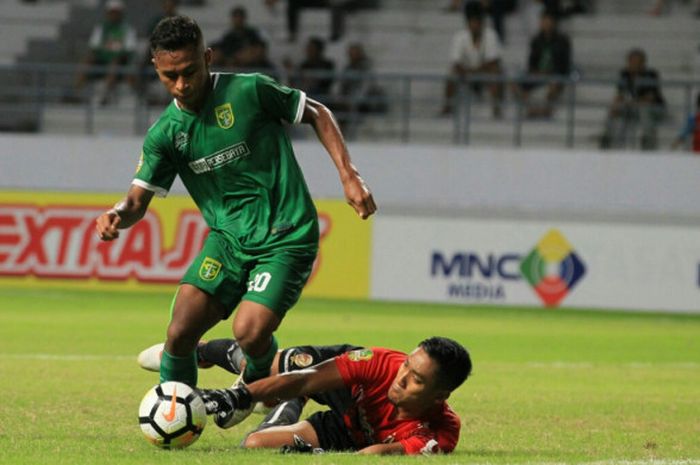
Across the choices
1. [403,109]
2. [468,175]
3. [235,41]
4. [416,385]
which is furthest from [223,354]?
[235,41]

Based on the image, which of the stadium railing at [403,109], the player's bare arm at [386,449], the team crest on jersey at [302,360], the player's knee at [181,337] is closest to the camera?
the player's bare arm at [386,449]

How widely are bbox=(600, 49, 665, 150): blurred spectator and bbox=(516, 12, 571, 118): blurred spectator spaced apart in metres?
0.97

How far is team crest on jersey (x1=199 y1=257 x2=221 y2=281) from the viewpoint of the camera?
830 cm

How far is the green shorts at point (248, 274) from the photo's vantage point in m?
8.17

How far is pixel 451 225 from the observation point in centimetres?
2059

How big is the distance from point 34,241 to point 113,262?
111cm

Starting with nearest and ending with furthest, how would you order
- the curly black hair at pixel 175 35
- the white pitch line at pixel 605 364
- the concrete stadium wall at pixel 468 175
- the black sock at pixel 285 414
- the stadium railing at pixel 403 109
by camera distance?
1. the curly black hair at pixel 175 35
2. the black sock at pixel 285 414
3. the white pitch line at pixel 605 364
4. the concrete stadium wall at pixel 468 175
5. the stadium railing at pixel 403 109

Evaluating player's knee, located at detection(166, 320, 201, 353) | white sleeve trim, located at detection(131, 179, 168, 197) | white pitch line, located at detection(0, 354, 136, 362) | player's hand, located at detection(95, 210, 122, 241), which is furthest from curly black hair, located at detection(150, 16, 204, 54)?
white pitch line, located at detection(0, 354, 136, 362)

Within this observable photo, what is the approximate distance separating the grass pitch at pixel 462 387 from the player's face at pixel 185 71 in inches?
72.9

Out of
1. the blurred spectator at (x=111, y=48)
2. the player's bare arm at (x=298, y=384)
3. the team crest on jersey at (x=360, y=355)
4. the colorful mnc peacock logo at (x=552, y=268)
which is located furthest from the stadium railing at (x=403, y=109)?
the player's bare arm at (x=298, y=384)

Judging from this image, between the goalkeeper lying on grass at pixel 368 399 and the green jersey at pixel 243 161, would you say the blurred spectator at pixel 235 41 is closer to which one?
the green jersey at pixel 243 161

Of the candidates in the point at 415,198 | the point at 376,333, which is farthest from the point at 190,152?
the point at 415,198

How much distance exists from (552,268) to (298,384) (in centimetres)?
1273

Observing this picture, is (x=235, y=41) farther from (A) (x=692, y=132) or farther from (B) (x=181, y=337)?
(B) (x=181, y=337)
